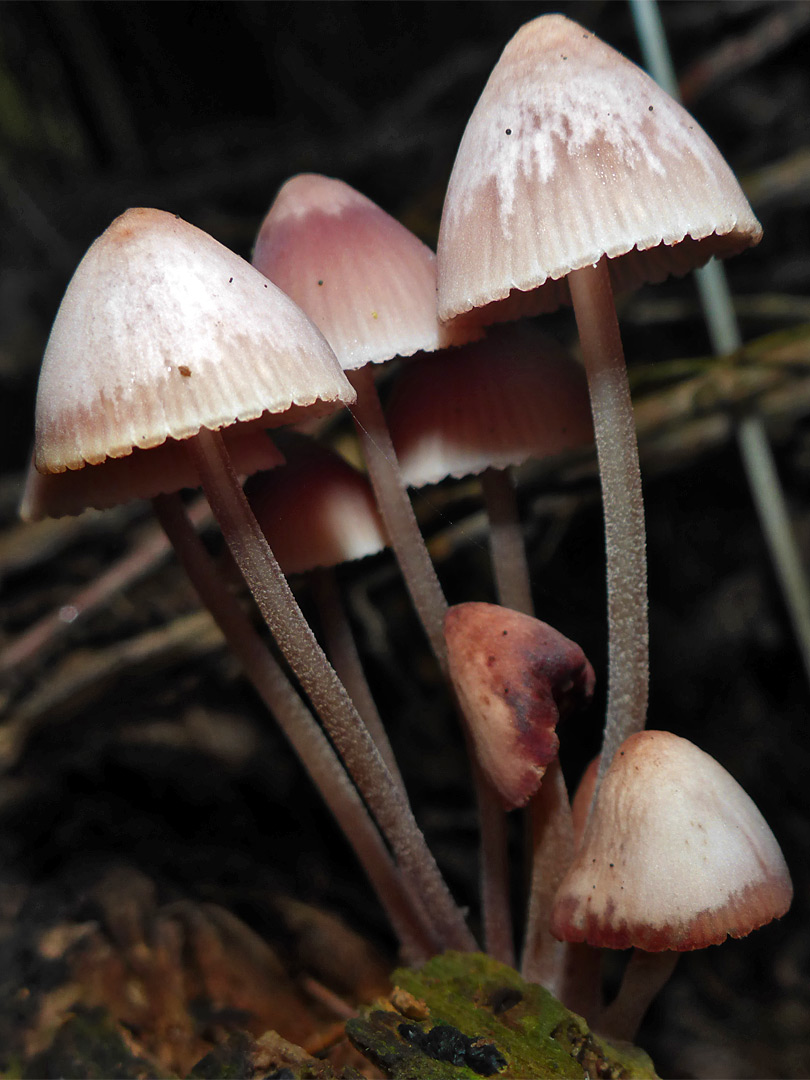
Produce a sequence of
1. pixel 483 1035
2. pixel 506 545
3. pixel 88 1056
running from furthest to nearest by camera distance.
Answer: pixel 506 545
pixel 88 1056
pixel 483 1035

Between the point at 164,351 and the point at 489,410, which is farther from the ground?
the point at 164,351

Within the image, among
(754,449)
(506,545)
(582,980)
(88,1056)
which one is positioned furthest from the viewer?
(754,449)

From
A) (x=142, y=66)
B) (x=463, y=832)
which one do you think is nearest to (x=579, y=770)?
(x=463, y=832)

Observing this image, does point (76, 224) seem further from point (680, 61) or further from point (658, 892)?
point (658, 892)

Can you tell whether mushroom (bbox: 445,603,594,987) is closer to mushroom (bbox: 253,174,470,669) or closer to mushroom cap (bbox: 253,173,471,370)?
mushroom (bbox: 253,174,470,669)

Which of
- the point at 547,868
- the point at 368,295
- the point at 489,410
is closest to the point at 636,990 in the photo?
the point at 547,868

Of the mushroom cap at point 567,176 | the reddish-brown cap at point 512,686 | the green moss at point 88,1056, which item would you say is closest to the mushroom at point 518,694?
the reddish-brown cap at point 512,686

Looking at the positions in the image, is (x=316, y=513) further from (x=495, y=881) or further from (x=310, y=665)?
(x=495, y=881)

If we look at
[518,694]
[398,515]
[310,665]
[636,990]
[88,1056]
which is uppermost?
[398,515]

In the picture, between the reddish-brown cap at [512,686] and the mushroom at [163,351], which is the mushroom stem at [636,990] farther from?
the mushroom at [163,351]

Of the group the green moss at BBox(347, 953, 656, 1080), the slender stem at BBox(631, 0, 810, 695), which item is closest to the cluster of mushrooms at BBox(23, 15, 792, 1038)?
the green moss at BBox(347, 953, 656, 1080)
